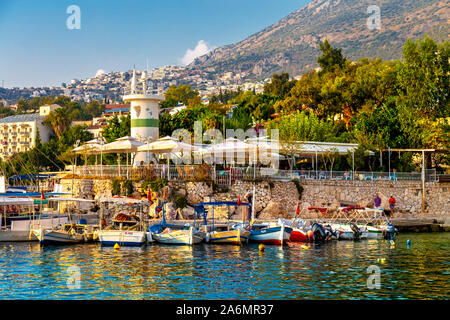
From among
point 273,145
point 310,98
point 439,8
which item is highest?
point 439,8

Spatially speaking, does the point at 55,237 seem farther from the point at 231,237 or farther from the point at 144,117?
the point at 144,117

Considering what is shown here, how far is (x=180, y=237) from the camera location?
1239 inches

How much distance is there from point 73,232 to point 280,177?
1478cm

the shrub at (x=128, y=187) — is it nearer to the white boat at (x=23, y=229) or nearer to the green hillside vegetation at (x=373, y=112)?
the white boat at (x=23, y=229)

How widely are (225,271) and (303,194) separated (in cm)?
1831

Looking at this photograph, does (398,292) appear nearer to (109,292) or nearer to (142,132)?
(109,292)

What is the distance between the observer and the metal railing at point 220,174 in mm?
38719

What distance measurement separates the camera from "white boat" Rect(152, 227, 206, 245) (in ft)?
103

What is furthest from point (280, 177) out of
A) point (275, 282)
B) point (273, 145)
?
point (275, 282)

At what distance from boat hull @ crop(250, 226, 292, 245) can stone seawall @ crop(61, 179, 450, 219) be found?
575 cm

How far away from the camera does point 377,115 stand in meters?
51.2

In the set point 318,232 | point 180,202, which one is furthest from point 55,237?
point 318,232

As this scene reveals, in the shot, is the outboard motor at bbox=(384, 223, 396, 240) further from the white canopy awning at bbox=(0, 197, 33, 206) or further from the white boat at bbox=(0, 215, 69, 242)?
the white canopy awning at bbox=(0, 197, 33, 206)
